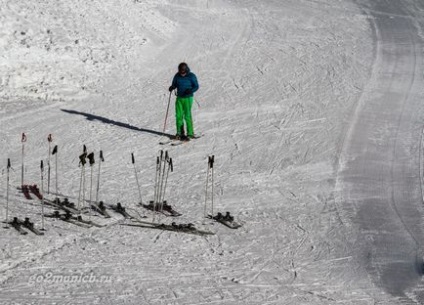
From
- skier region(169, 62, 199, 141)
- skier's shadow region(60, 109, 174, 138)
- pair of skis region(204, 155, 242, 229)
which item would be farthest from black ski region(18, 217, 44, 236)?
skier's shadow region(60, 109, 174, 138)

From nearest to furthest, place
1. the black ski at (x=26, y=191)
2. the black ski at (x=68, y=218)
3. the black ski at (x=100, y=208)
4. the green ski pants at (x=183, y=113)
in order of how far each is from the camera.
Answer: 1. the black ski at (x=68, y=218)
2. the black ski at (x=100, y=208)
3. the black ski at (x=26, y=191)
4. the green ski pants at (x=183, y=113)

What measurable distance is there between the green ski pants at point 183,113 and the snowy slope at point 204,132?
37 centimetres

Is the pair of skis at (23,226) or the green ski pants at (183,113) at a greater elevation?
the green ski pants at (183,113)

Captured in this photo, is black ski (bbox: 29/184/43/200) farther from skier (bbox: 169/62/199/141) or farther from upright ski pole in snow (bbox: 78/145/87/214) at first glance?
skier (bbox: 169/62/199/141)

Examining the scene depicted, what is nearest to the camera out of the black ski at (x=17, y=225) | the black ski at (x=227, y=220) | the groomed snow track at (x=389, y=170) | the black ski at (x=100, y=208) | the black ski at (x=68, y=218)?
the groomed snow track at (x=389, y=170)

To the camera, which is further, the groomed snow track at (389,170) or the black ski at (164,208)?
the black ski at (164,208)

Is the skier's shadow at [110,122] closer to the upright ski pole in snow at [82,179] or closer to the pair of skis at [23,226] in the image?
the upright ski pole in snow at [82,179]

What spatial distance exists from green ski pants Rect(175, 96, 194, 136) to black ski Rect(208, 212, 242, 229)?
3.98 metres

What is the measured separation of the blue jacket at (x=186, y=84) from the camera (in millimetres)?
17047

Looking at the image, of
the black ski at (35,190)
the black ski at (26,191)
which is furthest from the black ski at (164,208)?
the black ski at (26,191)

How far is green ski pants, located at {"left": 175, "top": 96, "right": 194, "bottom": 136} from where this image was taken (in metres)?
17.2

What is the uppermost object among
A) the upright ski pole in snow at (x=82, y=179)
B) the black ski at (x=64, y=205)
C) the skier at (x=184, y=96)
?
the skier at (x=184, y=96)

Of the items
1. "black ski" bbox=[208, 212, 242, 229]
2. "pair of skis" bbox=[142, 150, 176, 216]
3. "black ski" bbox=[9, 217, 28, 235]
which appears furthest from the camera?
"pair of skis" bbox=[142, 150, 176, 216]

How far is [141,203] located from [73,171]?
80.6 inches
